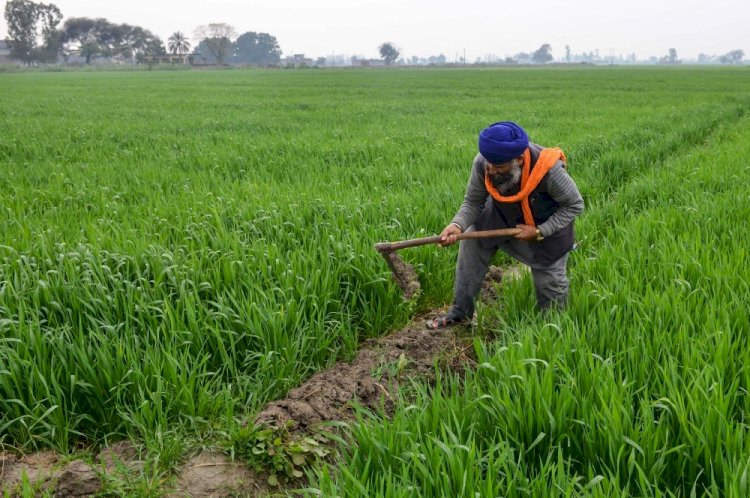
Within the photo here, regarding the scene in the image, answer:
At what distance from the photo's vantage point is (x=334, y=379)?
10.2 ft

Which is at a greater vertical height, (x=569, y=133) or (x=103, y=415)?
(x=569, y=133)

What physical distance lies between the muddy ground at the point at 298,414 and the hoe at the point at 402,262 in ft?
0.91

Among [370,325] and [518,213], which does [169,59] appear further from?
[518,213]

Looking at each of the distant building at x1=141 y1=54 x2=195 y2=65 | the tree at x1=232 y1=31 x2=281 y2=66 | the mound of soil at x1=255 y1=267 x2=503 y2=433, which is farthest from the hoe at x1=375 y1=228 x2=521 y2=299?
the tree at x1=232 y1=31 x2=281 y2=66

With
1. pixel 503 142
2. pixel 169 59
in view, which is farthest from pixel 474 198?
pixel 169 59

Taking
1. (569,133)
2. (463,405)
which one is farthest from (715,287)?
(569,133)

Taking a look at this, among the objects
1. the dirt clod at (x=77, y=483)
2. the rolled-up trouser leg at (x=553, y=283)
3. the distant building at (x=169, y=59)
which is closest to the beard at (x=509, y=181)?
the rolled-up trouser leg at (x=553, y=283)

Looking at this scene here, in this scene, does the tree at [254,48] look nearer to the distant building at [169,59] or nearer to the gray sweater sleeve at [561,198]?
the distant building at [169,59]

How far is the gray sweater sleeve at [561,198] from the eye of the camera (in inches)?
126

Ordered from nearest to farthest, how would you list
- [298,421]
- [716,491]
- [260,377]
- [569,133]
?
[716,491]
[298,421]
[260,377]
[569,133]

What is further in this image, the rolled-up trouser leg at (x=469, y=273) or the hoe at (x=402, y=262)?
the rolled-up trouser leg at (x=469, y=273)

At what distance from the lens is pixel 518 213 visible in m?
3.39

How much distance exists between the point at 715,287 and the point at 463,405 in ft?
5.89

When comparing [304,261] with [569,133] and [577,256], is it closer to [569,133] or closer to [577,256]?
[577,256]
